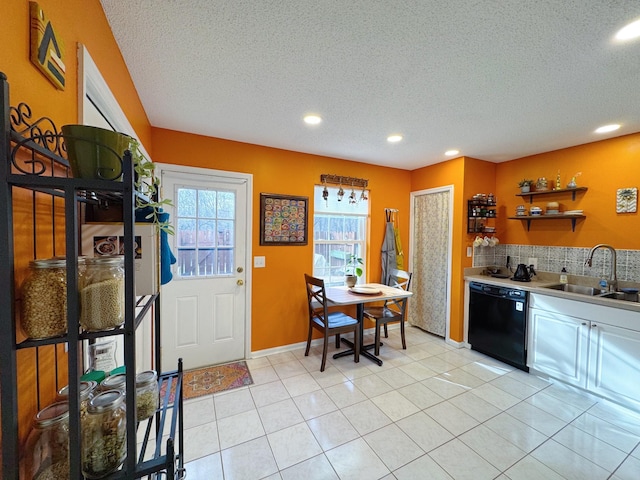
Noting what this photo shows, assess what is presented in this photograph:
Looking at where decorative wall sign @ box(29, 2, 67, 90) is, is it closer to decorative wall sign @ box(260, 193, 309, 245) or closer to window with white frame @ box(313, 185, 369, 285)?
decorative wall sign @ box(260, 193, 309, 245)

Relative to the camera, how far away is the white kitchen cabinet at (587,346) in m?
2.16

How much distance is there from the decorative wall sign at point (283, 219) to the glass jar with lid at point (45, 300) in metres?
2.43

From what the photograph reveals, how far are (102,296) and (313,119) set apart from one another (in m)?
2.15

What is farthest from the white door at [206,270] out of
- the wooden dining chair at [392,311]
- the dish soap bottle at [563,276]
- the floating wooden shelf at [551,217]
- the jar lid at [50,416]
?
the dish soap bottle at [563,276]

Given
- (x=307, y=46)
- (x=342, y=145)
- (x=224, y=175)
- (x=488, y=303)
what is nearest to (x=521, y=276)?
(x=488, y=303)

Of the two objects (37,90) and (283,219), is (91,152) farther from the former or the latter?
→ (283,219)

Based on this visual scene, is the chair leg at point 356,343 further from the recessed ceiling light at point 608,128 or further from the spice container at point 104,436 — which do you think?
the recessed ceiling light at point 608,128

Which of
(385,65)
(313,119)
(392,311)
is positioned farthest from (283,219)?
(385,65)

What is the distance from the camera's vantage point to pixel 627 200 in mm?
2584

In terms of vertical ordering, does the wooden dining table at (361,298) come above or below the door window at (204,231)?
below

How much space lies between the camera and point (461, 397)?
2.37 meters

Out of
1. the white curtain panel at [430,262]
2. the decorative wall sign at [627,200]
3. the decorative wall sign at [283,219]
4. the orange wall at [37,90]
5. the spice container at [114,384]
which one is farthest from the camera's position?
the white curtain panel at [430,262]

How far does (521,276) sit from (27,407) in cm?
393

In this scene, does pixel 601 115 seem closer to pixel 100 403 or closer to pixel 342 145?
pixel 342 145
